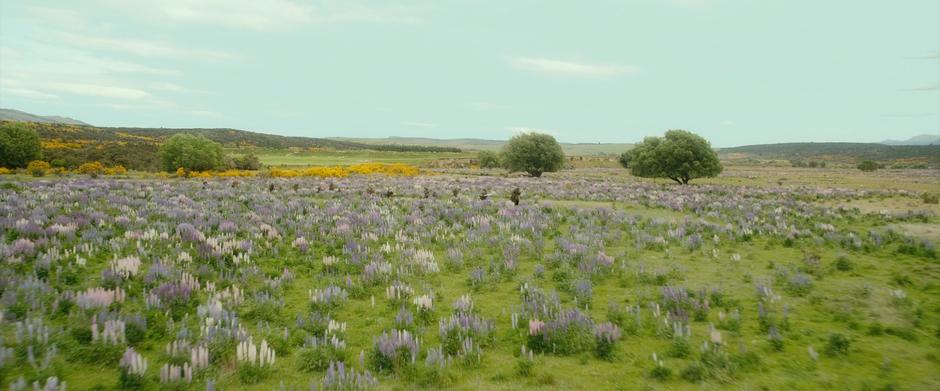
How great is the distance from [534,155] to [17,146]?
59899mm

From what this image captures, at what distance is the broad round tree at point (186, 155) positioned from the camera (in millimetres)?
51562

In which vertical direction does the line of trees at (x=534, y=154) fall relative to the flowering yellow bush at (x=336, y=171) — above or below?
above

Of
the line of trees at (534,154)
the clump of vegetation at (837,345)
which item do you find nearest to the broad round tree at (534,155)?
the line of trees at (534,154)

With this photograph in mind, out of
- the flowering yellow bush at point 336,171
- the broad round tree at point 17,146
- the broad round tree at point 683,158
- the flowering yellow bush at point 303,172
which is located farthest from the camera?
the flowering yellow bush at point 336,171

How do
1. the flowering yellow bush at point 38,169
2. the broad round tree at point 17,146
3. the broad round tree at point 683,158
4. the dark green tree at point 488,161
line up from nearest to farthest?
the flowering yellow bush at point 38,169 → the broad round tree at point 17,146 → the broad round tree at point 683,158 → the dark green tree at point 488,161

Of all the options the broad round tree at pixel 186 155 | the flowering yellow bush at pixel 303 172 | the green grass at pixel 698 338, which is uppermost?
the broad round tree at pixel 186 155

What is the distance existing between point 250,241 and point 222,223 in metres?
2.21

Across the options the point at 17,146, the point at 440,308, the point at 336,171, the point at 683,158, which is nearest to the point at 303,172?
the point at 336,171

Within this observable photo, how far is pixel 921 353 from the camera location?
259 inches

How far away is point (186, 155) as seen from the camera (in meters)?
51.2

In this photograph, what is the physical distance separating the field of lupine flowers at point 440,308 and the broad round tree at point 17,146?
1754 inches

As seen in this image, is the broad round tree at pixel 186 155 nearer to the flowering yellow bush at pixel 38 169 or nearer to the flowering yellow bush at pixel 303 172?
the flowering yellow bush at pixel 303 172

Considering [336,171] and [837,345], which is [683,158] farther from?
[837,345]

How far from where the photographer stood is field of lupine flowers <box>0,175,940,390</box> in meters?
5.77
